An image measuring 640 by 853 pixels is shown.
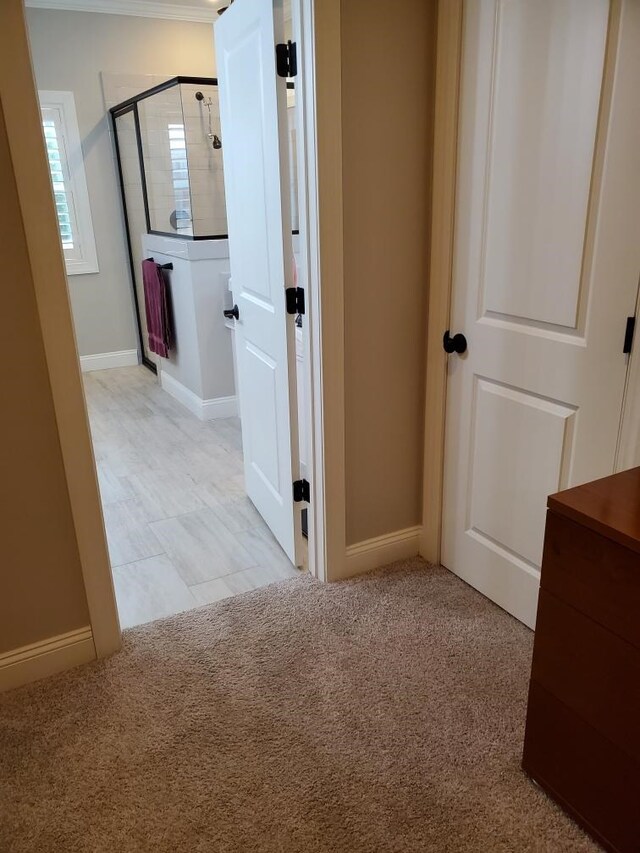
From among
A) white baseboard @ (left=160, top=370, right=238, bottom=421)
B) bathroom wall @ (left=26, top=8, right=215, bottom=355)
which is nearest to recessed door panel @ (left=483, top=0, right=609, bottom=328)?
white baseboard @ (left=160, top=370, right=238, bottom=421)

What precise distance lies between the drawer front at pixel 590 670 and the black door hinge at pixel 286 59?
5.34 ft

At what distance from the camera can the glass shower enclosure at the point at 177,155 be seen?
12.5 feet

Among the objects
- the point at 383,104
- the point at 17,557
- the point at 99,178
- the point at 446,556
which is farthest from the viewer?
the point at 99,178

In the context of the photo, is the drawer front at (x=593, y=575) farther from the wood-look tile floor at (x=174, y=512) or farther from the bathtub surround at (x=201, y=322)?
the bathtub surround at (x=201, y=322)

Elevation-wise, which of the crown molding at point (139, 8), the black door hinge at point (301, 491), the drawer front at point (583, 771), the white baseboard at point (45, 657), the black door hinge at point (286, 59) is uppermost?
the crown molding at point (139, 8)

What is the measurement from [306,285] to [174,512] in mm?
1392

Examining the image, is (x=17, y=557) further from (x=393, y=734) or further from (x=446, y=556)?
(x=446, y=556)

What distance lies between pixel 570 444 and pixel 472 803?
0.94 meters

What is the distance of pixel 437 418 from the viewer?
226 centimetres

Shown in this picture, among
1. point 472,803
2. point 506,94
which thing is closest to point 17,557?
point 472,803

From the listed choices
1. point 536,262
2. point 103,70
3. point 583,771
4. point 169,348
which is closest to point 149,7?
point 103,70

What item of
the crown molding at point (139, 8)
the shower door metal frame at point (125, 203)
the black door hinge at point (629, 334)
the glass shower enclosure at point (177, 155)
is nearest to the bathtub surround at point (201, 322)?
the glass shower enclosure at point (177, 155)

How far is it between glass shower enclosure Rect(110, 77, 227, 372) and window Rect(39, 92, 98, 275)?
0.35 m

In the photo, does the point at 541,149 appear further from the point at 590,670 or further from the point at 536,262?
the point at 590,670
